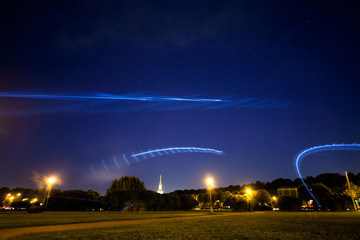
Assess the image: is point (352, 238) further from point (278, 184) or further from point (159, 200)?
point (278, 184)

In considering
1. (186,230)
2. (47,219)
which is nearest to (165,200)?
(47,219)

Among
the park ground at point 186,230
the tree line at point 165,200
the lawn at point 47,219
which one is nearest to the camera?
the park ground at point 186,230

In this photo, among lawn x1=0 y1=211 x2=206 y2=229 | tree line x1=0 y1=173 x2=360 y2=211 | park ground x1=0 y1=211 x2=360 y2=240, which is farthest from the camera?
tree line x1=0 y1=173 x2=360 y2=211

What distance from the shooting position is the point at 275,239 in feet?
32.0

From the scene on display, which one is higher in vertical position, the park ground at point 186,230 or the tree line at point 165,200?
the tree line at point 165,200

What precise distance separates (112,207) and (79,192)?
47.9 feet

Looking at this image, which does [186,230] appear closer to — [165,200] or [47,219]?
[47,219]

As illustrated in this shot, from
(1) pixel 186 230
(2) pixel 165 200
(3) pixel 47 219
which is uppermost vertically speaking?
(2) pixel 165 200

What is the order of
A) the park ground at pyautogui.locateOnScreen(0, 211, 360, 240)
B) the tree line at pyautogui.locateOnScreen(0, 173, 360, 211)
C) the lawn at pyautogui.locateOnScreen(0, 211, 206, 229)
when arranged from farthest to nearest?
the tree line at pyautogui.locateOnScreen(0, 173, 360, 211), the lawn at pyautogui.locateOnScreen(0, 211, 206, 229), the park ground at pyautogui.locateOnScreen(0, 211, 360, 240)

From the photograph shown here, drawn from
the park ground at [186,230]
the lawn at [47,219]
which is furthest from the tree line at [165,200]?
the park ground at [186,230]

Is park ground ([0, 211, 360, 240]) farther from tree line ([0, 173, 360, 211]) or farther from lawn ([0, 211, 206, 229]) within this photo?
tree line ([0, 173, 360, 211])

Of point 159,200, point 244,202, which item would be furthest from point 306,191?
point 159,200

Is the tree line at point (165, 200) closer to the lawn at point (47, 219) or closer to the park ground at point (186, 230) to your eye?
the lawn at point (47, 219)

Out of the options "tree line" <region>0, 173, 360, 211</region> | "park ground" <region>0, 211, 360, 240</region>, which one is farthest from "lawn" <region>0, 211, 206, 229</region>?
"tree line" <region>0, 173, 360, 211</region>
